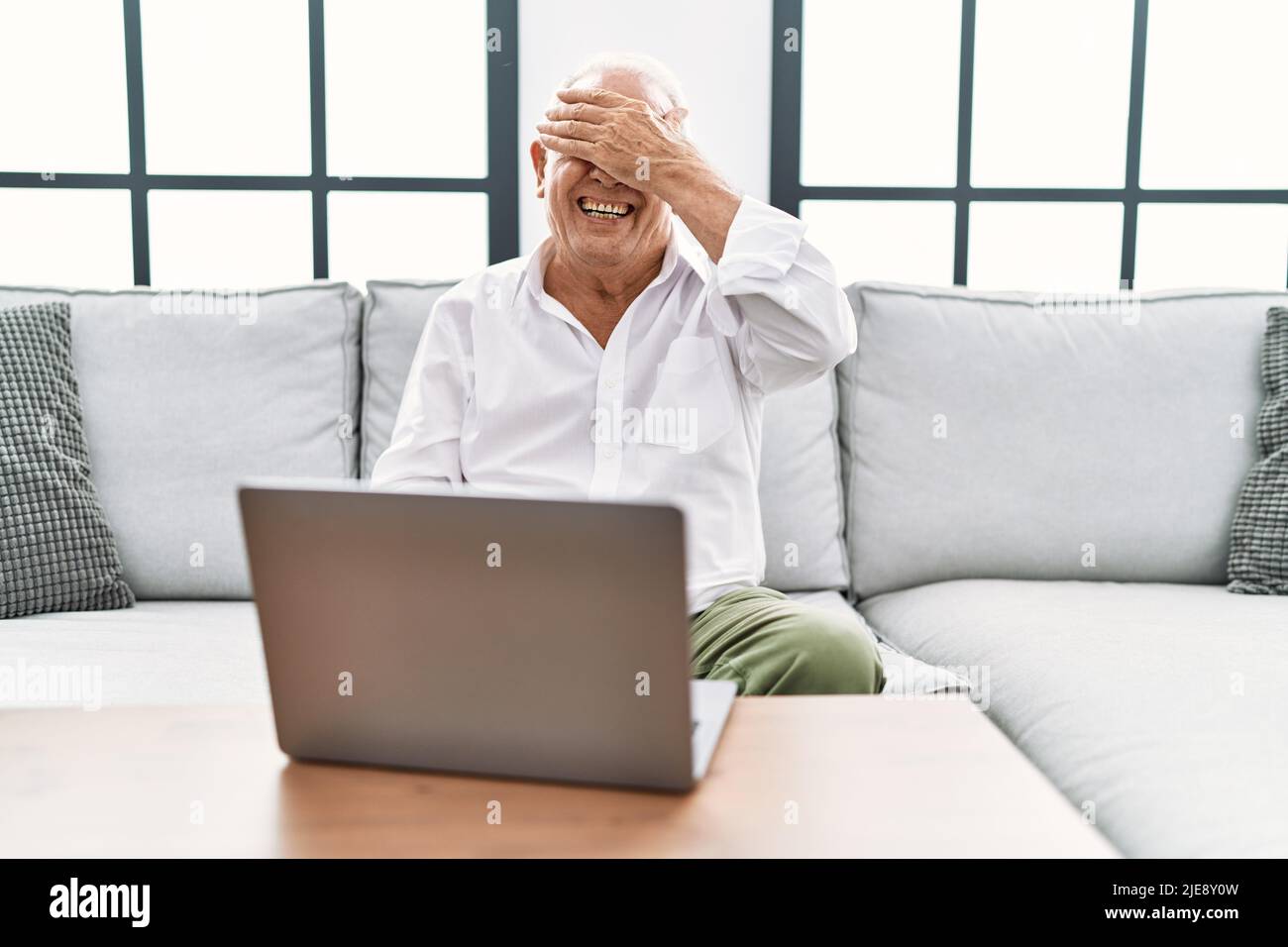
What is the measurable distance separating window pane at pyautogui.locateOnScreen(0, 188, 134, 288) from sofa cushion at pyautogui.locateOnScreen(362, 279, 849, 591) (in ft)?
3.32

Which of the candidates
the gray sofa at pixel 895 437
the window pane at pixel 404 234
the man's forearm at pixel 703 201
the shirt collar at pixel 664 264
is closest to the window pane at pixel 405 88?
the window pane at pixel 404 234

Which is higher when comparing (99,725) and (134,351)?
(134,351)

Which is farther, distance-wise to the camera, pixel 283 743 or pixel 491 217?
pixel 491 217

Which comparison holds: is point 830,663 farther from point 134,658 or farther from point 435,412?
point 134,658

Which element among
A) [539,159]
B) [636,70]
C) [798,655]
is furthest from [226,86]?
[798,655]

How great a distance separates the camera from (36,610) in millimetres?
1654

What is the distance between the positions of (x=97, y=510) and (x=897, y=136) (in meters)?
2.00

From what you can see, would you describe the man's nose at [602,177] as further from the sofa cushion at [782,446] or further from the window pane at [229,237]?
the window pane at [229,237]

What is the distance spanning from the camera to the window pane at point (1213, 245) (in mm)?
2633

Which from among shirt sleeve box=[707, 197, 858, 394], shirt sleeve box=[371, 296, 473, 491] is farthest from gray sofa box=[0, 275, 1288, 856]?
shirt sleeve box=[707, 197, 858, 394]

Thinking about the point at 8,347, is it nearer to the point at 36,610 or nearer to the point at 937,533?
the point at 36,610

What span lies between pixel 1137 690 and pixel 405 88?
209cm

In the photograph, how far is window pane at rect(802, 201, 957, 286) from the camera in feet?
8.47
